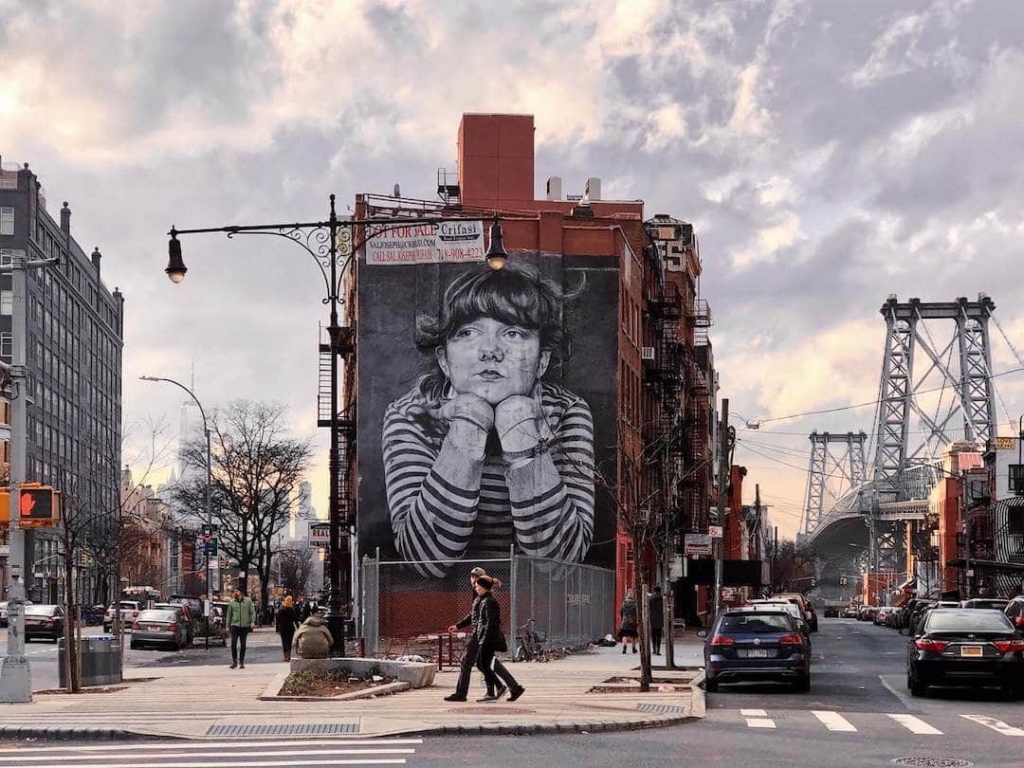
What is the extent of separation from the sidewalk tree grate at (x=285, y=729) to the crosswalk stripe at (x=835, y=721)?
18.4ft

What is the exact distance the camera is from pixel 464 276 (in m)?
53.5

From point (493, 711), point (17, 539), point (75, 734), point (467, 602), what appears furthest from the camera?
point (467, 602)

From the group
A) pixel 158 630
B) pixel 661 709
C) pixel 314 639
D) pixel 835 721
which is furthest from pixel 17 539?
pixel 158 630

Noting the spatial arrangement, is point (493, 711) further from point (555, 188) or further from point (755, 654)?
point (555, 188)

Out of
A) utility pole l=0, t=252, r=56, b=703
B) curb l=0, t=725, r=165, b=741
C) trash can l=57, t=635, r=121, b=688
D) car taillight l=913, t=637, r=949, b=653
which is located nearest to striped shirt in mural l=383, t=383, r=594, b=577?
trash can l=57, t=635, r=121, b=688

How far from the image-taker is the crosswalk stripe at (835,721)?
1910cm

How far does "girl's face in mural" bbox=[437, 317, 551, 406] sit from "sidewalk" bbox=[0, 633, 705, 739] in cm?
A: 2530

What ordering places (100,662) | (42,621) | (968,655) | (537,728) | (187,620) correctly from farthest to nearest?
(42,621)
(187,620)
(100,662)
(968,655)
(537,728)

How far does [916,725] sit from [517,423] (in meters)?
34.2

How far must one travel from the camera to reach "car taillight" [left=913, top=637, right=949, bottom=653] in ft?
82.3

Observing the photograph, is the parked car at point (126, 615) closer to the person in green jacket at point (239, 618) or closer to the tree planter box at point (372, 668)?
the person in green jacket at point (239, 618)

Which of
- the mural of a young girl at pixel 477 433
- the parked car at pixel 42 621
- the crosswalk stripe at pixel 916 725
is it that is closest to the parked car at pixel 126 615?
the parked car at pixel 42 621

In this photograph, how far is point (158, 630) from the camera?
48.8 m

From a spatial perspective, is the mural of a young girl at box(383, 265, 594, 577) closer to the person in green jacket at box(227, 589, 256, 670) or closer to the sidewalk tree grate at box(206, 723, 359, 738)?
the person in green jacket at box(227, 589, 256, 670)
